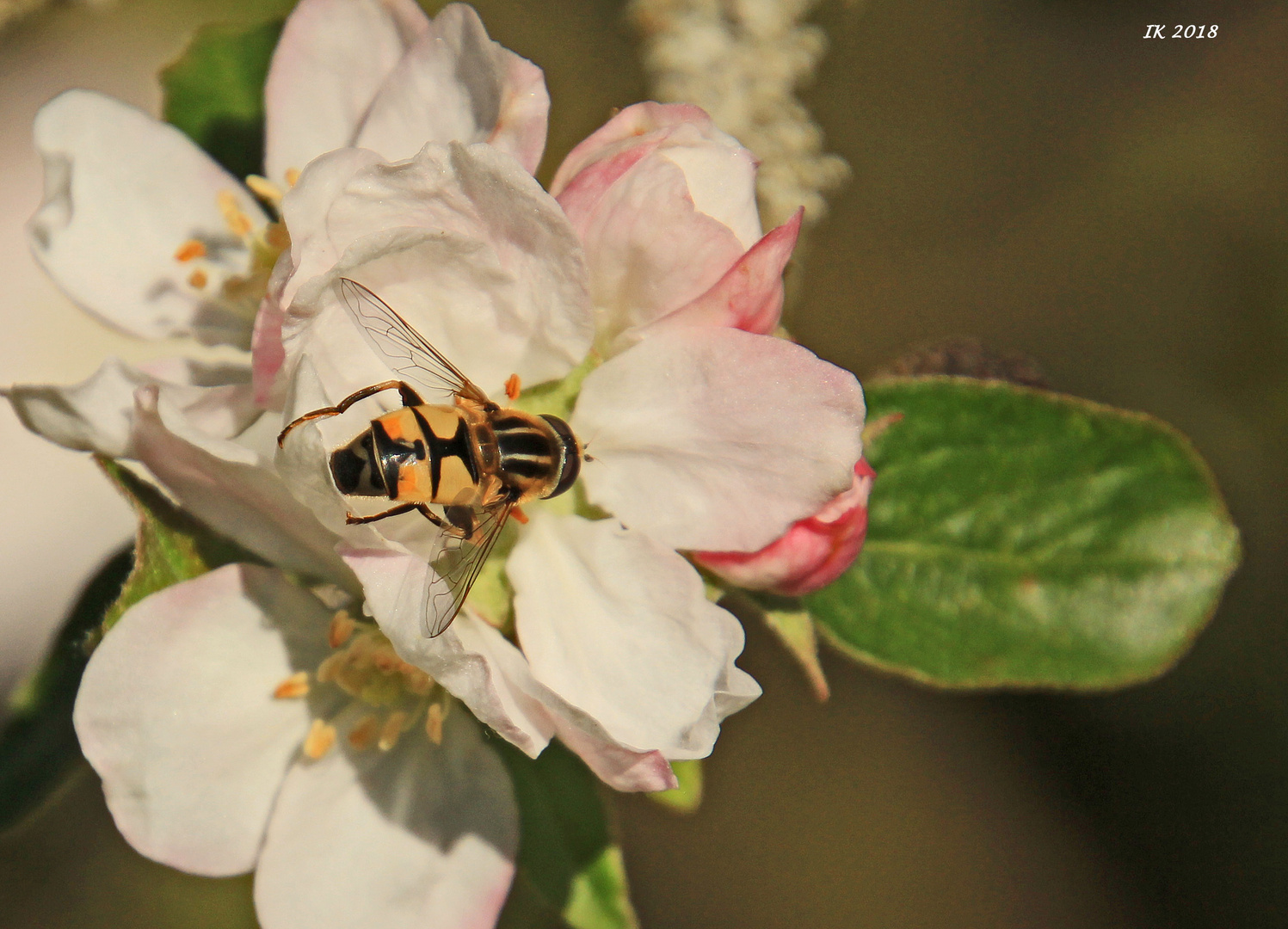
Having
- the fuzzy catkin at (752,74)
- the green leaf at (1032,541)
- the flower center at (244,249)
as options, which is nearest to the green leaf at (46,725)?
the flower center at (244,249)

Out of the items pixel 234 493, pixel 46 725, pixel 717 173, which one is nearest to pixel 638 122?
pixel 717 173

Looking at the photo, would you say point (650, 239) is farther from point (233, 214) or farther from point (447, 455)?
point (233, 214)

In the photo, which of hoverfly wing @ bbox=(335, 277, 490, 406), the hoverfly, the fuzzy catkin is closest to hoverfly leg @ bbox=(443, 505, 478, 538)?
the hoverfly

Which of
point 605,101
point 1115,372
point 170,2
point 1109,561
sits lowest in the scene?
point 1115,372

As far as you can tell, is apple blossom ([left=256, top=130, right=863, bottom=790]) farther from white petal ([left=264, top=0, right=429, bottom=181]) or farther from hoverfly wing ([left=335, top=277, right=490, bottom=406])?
white petal ([left=264, top=0, right=429, bottom=181])

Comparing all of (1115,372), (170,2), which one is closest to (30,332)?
(170,2)

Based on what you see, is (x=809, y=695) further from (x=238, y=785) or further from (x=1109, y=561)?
(x=238, y=785)

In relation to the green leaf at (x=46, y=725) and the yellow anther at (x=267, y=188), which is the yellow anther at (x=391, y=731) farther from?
the yellow anther at (x=267, y=188)
